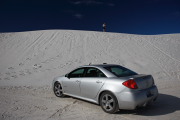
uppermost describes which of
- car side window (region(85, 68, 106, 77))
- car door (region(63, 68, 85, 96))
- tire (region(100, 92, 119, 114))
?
car side window (region(85, 68, 106, 77))

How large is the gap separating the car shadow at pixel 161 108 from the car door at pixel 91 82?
37.2 inches

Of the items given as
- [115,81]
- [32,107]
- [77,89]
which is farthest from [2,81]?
[115,81]

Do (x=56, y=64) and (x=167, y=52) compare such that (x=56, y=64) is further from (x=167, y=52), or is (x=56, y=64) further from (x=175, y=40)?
(x=175, y=40)

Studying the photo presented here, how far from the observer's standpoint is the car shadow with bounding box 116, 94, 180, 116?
434cm

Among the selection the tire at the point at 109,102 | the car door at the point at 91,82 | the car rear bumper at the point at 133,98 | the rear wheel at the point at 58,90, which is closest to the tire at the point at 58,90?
the rear wheel at the point at 58,90

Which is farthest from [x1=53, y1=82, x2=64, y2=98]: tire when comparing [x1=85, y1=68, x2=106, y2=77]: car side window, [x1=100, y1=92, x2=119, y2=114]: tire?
[x1=100, y1=92, x2=119, y2=114]: tire

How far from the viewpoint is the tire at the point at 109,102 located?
4.20 meters

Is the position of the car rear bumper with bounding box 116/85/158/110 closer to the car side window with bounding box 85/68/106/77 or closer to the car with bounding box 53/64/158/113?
the car with bounding box 53/64/158/113

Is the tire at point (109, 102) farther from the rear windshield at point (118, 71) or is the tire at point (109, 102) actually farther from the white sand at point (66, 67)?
the rear windshield at point (118, 71)

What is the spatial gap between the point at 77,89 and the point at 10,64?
9721mm

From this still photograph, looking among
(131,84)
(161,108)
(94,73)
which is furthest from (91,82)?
(161,108)

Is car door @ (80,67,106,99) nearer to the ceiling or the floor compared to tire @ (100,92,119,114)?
nearer to the ceiling

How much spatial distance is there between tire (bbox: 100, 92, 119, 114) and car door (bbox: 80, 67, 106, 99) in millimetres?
273

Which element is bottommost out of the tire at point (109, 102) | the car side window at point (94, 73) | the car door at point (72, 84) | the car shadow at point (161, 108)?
the car shadow at point (161, 108)
